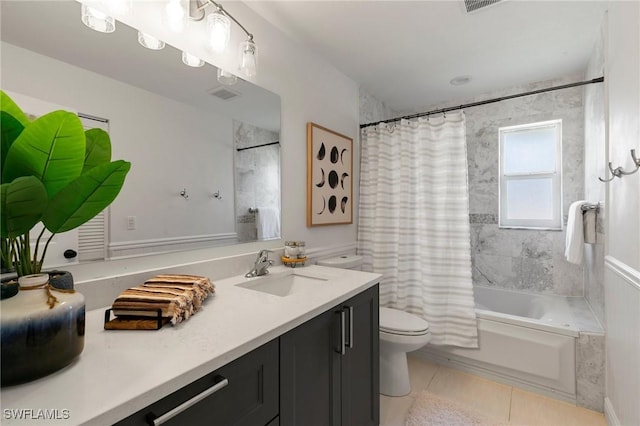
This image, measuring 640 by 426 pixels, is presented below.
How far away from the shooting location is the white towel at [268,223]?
171 centimetres

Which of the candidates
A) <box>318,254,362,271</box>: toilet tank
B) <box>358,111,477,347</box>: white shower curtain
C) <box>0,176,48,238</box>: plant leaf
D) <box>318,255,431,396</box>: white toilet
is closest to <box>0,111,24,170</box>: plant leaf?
<box>0,176,48,238</box>: plant leaf

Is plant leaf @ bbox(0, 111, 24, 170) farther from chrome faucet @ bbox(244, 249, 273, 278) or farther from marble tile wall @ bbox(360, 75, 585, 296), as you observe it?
marble tile wall @ bbox(360, 75, 585, 296)

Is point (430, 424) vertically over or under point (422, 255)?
under

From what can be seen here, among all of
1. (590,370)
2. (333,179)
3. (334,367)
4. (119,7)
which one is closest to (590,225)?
(590,370)

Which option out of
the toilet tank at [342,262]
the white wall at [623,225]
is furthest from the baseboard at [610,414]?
the toilet tank at [342,262]

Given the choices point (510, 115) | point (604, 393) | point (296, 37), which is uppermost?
point (296, 37)

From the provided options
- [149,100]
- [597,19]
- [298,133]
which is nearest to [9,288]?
[149,100]

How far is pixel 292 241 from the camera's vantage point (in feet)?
6.20

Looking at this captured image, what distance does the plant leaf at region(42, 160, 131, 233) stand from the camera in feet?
2.05

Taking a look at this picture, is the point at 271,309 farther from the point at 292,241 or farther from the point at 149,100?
the point at 149,100

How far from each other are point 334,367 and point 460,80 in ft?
8.75

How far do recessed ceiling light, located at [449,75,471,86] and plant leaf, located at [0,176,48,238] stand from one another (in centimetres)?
294

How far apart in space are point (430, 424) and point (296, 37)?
2538 mm

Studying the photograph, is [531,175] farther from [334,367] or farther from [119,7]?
[119,7]
